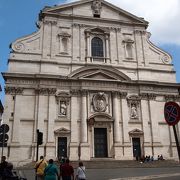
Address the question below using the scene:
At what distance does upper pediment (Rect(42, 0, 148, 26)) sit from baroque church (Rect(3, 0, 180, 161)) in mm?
110

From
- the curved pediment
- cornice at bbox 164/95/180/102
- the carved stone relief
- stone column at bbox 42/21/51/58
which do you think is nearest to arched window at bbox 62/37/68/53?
stone column at bbox 42/21/51/58

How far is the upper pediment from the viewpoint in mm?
32406

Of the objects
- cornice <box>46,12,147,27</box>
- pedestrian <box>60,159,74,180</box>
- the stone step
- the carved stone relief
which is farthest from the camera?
the carved stone relief

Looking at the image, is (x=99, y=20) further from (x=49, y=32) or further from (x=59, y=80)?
(x=59, y=80)

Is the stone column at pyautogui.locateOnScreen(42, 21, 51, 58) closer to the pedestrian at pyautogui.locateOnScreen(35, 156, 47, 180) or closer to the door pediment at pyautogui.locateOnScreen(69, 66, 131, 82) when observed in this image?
the door pediment at pyautogui.locateOnScreen(69, 66, 131, 82)

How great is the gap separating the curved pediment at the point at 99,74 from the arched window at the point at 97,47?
2.42 metres

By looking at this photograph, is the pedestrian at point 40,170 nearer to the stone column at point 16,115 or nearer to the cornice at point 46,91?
the stone column at point 16,115

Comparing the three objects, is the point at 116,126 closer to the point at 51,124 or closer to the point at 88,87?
the point at 88,87

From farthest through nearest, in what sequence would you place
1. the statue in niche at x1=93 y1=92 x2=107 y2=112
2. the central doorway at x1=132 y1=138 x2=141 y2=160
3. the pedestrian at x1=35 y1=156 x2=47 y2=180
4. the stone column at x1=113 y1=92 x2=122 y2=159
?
the statue in niche at x1=93 y1=92 x2=107 y2=112 → the central doorway at x1=132 y1=138 x2=141 y2=160 → the stone column at x1=113 y1=92 x2=122 y2=159 → the pedestrian at x1=35 y1=156 x2=47 y2=180

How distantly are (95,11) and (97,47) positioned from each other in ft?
14.8

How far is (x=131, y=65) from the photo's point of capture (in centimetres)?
3234

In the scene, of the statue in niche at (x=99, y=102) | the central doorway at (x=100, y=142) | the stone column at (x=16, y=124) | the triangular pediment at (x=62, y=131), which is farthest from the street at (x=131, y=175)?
the statue in niche at (x=99, y=102)

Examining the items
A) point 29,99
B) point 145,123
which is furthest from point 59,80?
point 145,123

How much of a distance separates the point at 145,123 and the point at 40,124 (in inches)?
428
